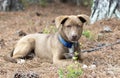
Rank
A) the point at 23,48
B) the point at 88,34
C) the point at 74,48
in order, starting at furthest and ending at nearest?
1. the point at 88,34
2. the point at 23,48
3. the point at 74,48

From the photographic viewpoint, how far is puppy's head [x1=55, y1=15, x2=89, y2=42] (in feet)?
24.8

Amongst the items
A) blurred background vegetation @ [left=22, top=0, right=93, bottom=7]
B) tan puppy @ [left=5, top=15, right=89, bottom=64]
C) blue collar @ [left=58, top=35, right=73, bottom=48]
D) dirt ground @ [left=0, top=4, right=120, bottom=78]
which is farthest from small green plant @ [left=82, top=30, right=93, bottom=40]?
blurred background vegetation @ [left=22, top=0, right=93, bottom=7]

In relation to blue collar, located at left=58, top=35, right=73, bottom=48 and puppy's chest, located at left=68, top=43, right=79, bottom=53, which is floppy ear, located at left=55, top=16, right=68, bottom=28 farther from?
puppy's chest, located at left=68, top=43, right=79, bottom=53

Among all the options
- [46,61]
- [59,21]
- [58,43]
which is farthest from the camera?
[46,61]

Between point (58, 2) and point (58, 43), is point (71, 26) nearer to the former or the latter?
point (58, 43)

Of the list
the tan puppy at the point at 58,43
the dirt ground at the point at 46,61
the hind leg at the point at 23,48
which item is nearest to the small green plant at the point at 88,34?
the dirt ground at the point at 46,61

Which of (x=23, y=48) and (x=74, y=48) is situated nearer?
(x=74, y=48)

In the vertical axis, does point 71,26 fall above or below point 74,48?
above

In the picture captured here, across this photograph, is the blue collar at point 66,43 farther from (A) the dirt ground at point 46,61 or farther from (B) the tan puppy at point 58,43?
(A) the dirt ground at point 46,61

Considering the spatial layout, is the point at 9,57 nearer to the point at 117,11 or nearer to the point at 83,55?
the point at 83,55

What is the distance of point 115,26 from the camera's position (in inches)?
420

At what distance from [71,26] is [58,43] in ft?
1.72

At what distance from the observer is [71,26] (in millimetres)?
7699

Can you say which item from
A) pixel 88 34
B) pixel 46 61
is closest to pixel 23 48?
pixel 46 61
